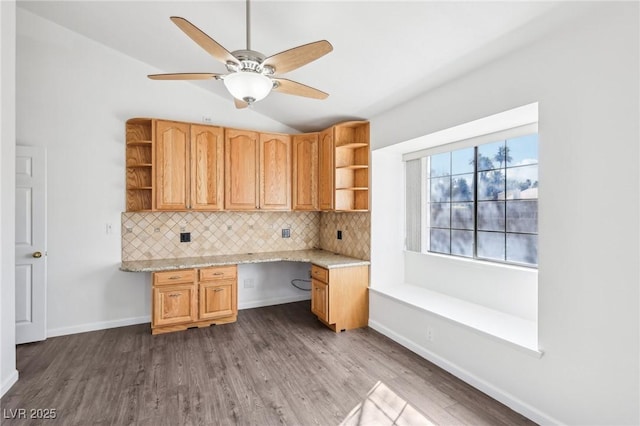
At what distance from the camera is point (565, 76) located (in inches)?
75.7

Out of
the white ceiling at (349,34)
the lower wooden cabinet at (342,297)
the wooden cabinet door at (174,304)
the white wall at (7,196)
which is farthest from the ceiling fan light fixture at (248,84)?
the wooden cabinet door at (174,304)

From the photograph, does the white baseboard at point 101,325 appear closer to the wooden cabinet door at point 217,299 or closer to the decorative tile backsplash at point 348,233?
the wooden cabinet door at point 217,299

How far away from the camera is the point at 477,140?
297 cm

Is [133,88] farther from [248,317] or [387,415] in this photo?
[387,415]

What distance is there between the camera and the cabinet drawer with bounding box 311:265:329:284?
3.61 m

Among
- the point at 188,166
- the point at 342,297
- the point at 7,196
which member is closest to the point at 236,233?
the point at 188,166

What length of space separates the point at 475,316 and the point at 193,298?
9.83 feet

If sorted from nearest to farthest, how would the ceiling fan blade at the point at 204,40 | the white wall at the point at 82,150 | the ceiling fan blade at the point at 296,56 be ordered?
1. the ceiling fan blade at the point at 204,40
2. the ceiling fan blade at the point at 296,56
3. the white wall at the point at 82,150

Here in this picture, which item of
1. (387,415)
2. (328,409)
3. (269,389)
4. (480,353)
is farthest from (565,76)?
(269,389)

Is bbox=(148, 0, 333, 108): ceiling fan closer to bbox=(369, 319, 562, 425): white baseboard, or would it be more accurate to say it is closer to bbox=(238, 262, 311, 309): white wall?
bbox=(369, 319, 562, 425): white baseboard

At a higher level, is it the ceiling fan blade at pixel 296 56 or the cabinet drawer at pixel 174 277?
the ceiling fan blade at pixel 296 56

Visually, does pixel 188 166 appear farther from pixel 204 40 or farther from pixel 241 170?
pixel 204 40

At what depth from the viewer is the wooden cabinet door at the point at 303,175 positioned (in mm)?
4340

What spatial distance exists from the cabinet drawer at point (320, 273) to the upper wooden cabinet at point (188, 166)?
4.77ft
